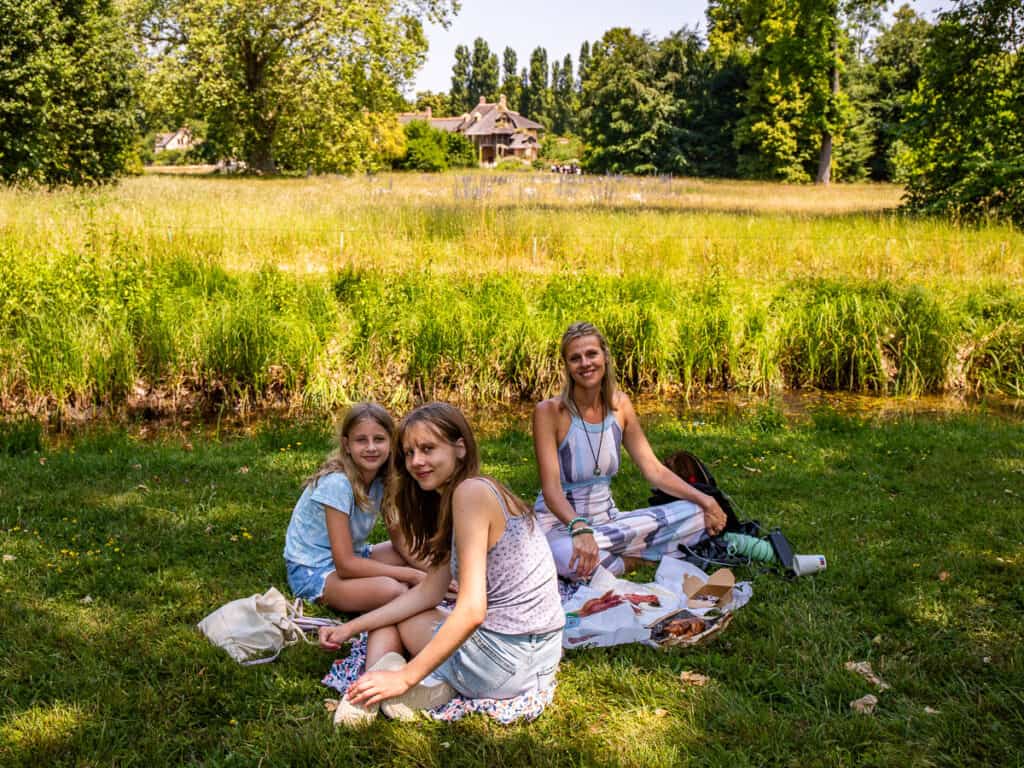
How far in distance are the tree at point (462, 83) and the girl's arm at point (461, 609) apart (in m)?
126

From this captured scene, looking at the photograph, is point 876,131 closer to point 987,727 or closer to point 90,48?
point 90,48

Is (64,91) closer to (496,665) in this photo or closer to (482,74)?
(496,665)

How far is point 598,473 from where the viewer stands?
4.82m

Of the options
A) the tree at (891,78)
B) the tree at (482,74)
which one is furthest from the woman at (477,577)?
the tree at (482,74)

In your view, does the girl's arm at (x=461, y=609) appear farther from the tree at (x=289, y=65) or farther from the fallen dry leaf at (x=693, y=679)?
the tree at (x=289, y=65)

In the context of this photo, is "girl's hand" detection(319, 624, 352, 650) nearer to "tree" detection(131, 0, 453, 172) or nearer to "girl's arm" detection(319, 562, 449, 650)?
"girl's arm" detection(319, 562, 449, 650)

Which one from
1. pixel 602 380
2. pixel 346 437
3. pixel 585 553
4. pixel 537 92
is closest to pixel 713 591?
pixel 585 553

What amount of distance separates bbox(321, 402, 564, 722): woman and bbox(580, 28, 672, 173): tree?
4403 centimetres

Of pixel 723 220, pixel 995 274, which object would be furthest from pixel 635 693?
pixel 723 220

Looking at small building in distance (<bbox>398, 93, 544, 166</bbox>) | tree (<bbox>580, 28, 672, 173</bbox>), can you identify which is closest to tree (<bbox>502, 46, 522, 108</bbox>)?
small building in distance (<bbox>398, 93, 544, 166</bbox>)

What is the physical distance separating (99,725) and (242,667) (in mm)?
565

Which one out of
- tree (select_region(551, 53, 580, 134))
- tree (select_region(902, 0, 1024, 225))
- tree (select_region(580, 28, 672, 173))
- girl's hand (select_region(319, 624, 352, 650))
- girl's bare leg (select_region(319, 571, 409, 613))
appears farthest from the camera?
tree (select_region(551, 53, 580, 134))

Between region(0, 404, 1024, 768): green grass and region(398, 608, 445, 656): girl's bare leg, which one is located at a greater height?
region(398, 608, 445, 656): girl's bare leg

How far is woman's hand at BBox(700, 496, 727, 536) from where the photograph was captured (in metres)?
4.76
